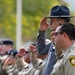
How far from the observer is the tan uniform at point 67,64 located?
759 cm

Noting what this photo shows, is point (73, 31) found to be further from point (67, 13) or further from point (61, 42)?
point (67, 13)

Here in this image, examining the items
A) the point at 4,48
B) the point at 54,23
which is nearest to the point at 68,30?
the point at 54,23

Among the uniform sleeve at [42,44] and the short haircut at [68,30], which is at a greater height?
the short haircut at [68,30]

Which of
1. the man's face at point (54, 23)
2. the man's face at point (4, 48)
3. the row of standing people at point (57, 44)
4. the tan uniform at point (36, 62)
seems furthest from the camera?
the man's face at point (4, 48)

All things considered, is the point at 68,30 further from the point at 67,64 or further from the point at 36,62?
the point at 36,62

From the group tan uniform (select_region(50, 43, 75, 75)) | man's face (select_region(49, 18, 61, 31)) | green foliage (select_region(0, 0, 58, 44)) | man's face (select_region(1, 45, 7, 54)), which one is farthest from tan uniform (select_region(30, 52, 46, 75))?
green foliage (select_region(0, 0, 58, 44))

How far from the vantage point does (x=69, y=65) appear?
299 inches

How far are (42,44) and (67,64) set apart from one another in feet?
6.17

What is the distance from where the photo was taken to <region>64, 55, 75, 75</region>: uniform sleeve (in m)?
7.58

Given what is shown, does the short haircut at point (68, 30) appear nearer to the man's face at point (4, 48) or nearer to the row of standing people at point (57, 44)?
the row of standing people at point (57, 44)

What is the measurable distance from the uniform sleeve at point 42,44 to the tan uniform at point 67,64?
154 centimetres

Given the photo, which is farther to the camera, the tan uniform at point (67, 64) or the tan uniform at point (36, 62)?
the tan uniform at point (36, 62)

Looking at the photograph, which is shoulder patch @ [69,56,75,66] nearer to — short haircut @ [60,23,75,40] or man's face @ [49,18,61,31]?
short haircut @ [60,23,75,40]

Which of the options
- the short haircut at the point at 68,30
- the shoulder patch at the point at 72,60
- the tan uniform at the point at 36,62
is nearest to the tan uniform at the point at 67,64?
the shoulder patch at the point at 72,60
